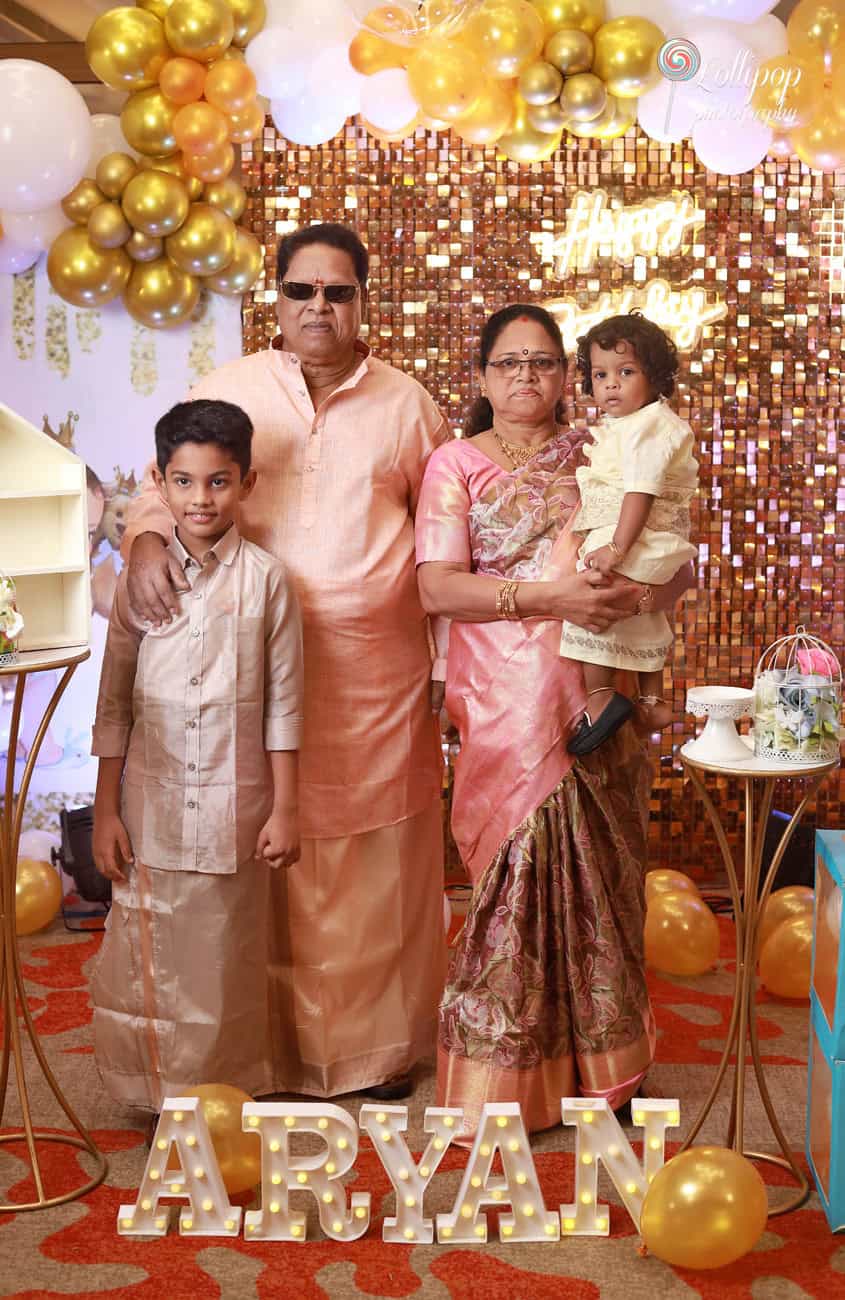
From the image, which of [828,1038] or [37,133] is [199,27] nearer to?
[37,133]

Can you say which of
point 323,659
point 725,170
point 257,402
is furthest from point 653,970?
point 725,170

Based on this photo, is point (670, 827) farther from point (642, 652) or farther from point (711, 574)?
point (642, 652)

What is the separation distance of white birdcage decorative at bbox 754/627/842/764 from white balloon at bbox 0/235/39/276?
3110 mm

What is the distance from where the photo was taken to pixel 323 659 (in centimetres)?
311

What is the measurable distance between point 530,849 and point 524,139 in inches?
97.5

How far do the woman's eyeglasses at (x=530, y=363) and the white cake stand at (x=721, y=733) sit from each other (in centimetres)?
78

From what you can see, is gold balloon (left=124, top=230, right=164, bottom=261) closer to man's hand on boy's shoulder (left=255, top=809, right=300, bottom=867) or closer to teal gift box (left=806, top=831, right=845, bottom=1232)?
man's hand on boy's shoulder (left=255, top=809, right=300, bottom=867)

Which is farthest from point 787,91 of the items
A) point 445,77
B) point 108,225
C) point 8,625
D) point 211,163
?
point 8,625

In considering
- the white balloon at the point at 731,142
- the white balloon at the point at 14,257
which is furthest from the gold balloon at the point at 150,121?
the white balloon at the point at 731,142

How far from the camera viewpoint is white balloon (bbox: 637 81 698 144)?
4.23 metres

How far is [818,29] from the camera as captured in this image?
422 cm

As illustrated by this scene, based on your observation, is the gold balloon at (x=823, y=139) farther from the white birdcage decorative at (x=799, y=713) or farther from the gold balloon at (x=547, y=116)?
the white birdcage decorative at (x=799, y=713)

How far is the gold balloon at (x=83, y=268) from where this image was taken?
4395 mm

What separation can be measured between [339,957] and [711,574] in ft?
8.42
